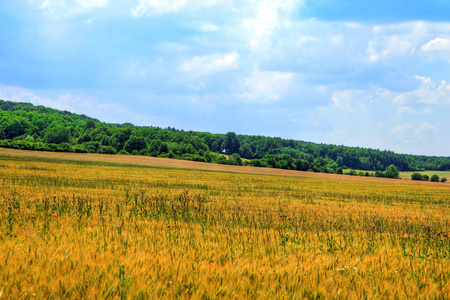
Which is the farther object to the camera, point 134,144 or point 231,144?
point 231,144

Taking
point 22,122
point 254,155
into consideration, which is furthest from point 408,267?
point 22,122

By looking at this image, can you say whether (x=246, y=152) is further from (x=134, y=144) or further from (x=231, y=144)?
(x=134, y=144)

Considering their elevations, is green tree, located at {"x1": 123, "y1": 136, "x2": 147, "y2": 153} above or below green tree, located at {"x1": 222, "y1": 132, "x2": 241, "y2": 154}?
below

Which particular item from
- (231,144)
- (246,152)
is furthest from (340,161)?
(231,144)

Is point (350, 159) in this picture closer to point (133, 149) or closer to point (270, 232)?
point (133, 149)

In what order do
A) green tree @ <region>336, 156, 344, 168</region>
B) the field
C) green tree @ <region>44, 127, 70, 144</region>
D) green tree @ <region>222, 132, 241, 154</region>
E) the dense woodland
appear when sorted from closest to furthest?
the field
the dense woodland
green tree @ <region>44, 127, 70, 144</region>
green tree @ <region>222, 132, 241, 154</region>
green tree @ <region>336, 156, 344, 168</region>

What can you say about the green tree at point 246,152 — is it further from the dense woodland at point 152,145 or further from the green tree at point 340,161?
the green tree at point 340,161

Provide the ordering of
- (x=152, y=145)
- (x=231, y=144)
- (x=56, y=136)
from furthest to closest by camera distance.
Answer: (x=231, y=144)
(x=152, y=145)
(x=56, y=136)

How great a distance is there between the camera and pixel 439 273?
19.5 feet

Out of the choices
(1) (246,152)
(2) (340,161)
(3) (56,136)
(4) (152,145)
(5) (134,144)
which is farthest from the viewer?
(2) (340,161)

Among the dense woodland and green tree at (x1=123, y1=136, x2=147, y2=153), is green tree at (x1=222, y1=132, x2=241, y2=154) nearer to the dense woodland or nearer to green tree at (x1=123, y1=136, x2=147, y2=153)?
the dense woodland

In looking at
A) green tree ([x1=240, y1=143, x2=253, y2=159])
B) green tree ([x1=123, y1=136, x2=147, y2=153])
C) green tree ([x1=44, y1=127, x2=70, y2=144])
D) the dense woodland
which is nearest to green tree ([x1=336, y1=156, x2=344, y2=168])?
the dense woodland

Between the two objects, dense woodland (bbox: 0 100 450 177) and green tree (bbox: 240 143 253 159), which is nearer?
dense woodland (bbox: 0 100 450 177)

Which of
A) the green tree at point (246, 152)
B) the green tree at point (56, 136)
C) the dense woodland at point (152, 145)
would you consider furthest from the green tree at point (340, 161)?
the green tree at point (56, 136)
